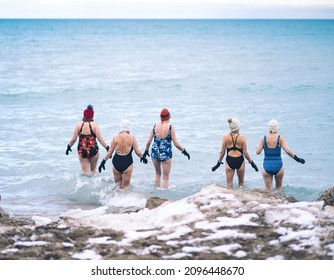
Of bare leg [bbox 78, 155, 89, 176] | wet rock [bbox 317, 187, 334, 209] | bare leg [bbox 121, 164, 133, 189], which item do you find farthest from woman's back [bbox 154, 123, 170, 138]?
wet rock [bbox 317, 187, 334, 209]

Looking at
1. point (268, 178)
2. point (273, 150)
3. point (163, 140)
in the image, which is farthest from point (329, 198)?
point (163, 140)

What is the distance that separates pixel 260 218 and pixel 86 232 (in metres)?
2.21

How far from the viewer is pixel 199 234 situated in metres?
6.65

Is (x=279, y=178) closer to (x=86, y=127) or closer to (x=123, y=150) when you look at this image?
(x=123, y=150)

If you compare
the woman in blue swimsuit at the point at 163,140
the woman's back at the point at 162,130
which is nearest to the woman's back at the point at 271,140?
the woman in blue swimsuit at the point at 163,140

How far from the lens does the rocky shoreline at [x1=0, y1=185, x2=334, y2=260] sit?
20.5 feet

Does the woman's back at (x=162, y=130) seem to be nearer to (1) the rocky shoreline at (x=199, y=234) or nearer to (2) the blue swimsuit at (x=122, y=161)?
(2) the blue swimsuit at (x=122, y=161)

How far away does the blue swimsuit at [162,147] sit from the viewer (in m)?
11.0

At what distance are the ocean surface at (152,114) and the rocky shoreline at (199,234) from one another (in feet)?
10.7

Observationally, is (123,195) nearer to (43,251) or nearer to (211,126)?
(43,251)

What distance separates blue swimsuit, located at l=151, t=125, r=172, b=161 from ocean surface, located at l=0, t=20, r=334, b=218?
33.7 inches

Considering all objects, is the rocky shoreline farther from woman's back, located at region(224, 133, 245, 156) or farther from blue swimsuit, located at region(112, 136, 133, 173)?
blue swimsuit, located at region(112, 136, 133, 173)

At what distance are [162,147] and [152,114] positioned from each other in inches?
552
